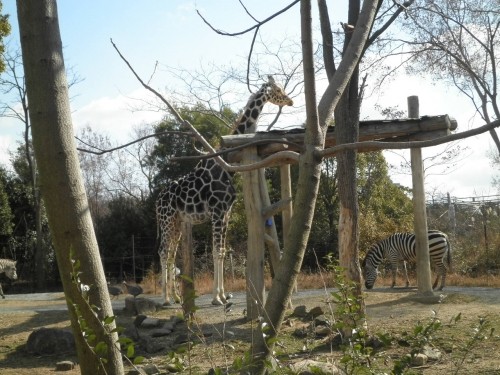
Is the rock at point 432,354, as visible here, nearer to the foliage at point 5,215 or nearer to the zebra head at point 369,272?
the zebra head at point 369,272

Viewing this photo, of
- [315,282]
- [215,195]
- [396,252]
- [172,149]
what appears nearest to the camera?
[215,195]

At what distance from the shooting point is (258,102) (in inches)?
464

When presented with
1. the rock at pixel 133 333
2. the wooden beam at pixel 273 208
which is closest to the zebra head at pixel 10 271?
the rock at pixel 133 333

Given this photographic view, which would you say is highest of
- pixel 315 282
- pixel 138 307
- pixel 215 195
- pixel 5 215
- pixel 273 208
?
pixel 5 215

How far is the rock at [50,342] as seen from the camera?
8.87 m

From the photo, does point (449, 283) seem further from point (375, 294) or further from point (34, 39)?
point (34, 39)

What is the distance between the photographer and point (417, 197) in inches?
445

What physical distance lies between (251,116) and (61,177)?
9.08 metres

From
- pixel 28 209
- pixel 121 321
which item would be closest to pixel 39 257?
pixel 28 209

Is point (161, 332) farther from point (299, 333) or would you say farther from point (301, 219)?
point (301, 219)

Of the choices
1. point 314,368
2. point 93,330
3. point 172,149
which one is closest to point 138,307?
point 93,330

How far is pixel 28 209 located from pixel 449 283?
1860cm

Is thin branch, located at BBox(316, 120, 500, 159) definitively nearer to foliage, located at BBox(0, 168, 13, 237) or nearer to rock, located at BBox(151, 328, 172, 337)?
rock, located at BBox(151, 328, 172, 337)

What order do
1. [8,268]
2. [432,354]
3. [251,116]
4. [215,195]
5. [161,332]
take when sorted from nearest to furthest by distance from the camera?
[432,354]
[161,332]
[251,116]
[215,195]
[8,268]
